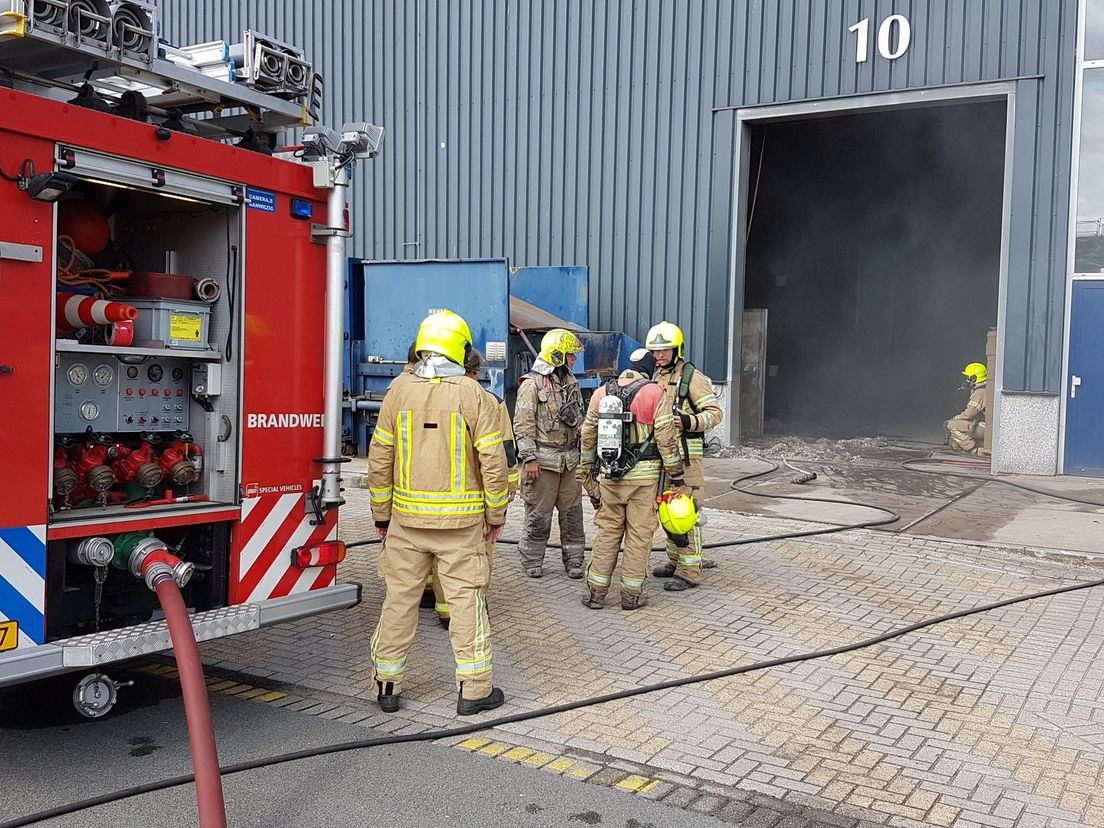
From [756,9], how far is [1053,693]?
11735 mm

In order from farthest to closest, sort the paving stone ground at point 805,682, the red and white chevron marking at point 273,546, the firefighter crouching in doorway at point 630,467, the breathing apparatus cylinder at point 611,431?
the firefighter crouching in doorway at point 630,467, the breathing apparatus cylinder at point 611,431, the red and white chevron marking at point 273,546, the paving stone ground at point 805,682

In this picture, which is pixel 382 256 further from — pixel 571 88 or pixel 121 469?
pixel 121 469

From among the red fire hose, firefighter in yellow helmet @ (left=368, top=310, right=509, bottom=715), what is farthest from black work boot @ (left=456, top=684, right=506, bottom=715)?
the red fire hose

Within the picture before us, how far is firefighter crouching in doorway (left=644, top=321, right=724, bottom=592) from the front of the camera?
24.3 ft

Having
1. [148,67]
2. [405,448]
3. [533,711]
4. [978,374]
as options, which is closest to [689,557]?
[533,711]

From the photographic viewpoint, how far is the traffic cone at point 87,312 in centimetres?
436

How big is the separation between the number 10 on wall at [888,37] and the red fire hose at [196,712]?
41.0 feet

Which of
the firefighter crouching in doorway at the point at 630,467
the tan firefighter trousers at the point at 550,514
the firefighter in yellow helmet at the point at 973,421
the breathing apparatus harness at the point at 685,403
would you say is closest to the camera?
the firefighter crouching in doorway at the point at 630,467

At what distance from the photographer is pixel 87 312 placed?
4.38 metres

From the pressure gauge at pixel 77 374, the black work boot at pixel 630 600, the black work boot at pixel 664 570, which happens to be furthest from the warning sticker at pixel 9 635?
the black work boot at pixel 664 570

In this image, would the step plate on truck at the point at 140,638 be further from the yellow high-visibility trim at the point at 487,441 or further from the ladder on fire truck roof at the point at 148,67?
the ladder on fire truck roof at the point at 148,67

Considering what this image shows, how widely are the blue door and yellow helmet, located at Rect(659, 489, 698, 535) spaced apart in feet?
26.7

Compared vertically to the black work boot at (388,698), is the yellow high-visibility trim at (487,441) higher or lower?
higher

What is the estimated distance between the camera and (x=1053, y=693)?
5.35 metres
